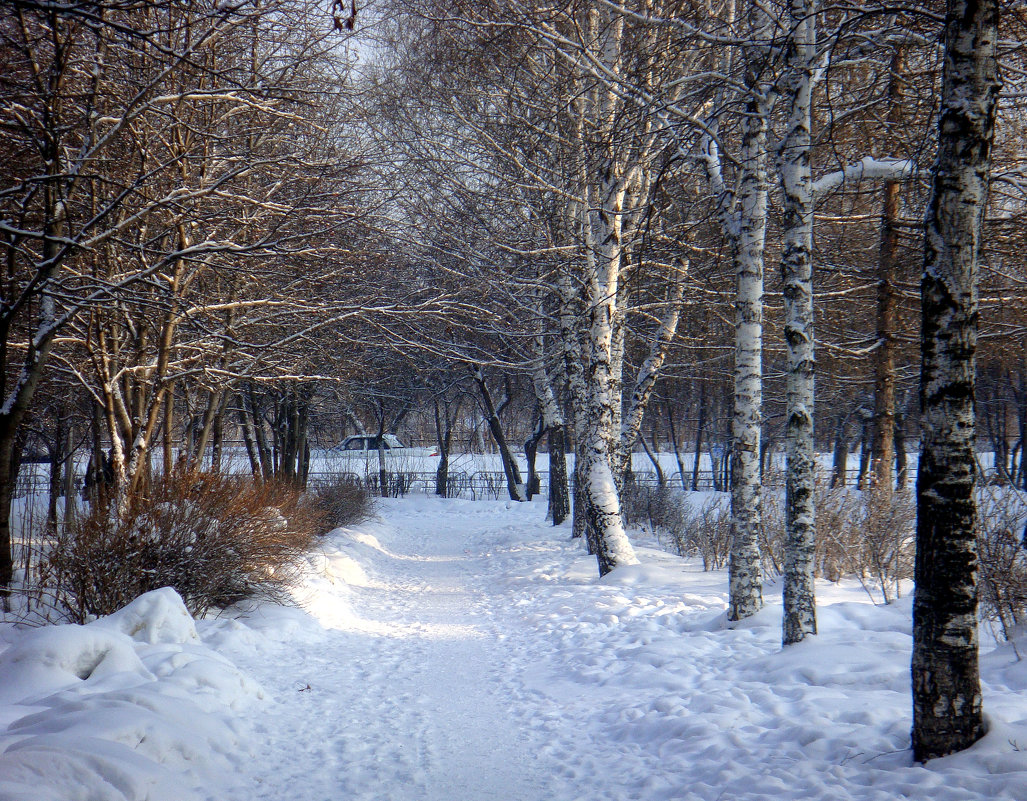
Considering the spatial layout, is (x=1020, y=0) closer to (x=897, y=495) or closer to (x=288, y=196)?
(x=897, y=495)

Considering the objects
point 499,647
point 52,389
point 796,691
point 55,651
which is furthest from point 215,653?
point 52,389

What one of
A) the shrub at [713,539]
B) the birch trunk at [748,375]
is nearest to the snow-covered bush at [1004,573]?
the birch trunk at [748,375]

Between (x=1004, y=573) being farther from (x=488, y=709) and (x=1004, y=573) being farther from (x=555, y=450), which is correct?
(x=555, y=450)

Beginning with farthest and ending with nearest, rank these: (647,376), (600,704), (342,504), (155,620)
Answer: (342,504)
(647,376)
(155,620)
(600,704)

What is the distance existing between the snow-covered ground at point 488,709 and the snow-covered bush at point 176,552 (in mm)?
450

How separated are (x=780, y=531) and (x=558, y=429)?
8616 millimetres

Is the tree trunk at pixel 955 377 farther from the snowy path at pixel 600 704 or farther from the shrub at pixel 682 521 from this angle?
the shrub at pixel 682 521

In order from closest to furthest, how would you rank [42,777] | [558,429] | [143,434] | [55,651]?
1. [42,777]
2. [55,651]
3. [143,434]
4. [558,429]

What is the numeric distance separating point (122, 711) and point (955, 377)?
15.3ft

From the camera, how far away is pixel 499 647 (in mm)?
7445

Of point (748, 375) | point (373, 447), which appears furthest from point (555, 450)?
point (373, 447)

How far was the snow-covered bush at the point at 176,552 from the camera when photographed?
649cm

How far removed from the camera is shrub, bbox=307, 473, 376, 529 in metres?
16.5

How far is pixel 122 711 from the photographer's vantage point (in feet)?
13.1
